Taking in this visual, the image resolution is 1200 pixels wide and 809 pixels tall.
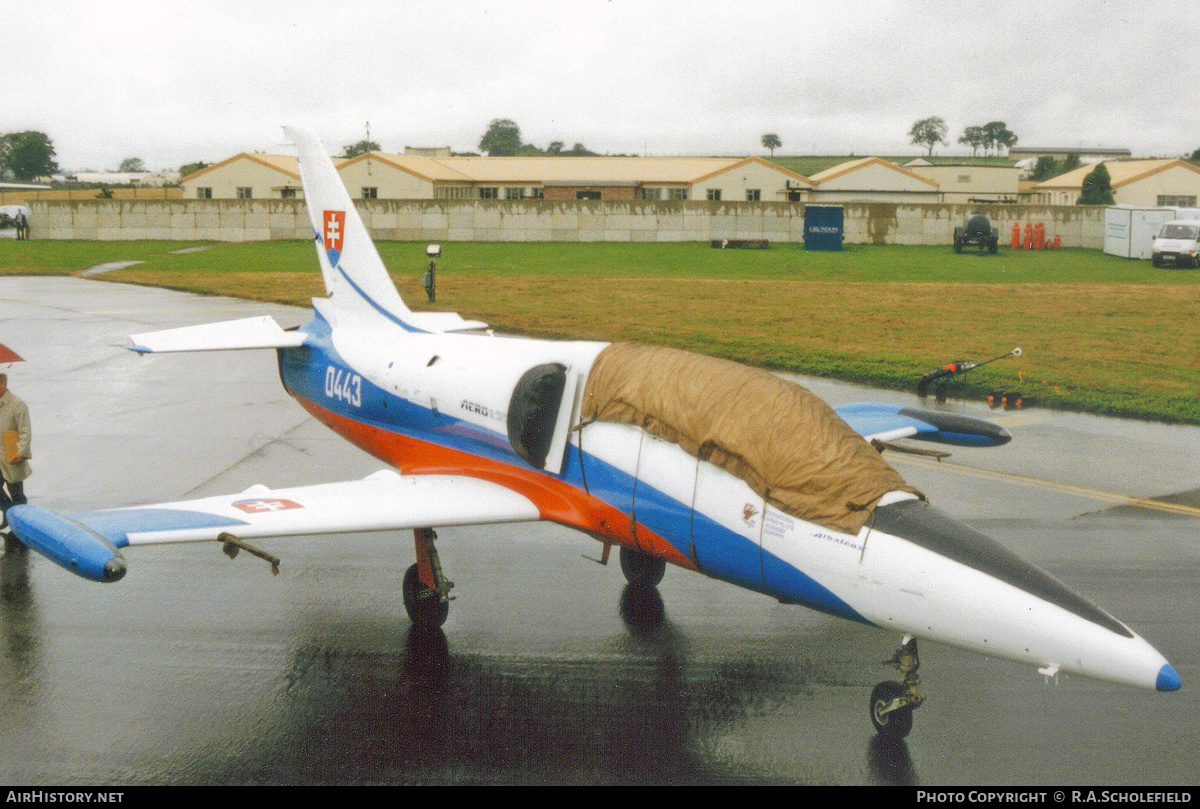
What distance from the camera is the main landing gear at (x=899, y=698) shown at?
7.72 meters

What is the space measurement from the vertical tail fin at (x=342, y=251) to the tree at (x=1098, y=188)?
78.8 metres

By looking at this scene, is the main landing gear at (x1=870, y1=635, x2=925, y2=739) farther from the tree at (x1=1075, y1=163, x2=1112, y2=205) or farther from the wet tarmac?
the tree at (x1=1075, y1=163, x2=1112, y2=205)

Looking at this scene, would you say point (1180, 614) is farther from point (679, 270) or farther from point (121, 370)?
point (679, 270)

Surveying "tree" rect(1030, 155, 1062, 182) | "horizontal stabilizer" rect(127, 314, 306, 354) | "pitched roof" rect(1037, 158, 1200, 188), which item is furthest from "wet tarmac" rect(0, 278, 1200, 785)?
"tree" rect(1030, 155, 1062, 182)

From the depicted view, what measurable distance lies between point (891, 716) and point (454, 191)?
7718 cm

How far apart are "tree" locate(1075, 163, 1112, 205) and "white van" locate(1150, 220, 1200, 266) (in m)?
29.0

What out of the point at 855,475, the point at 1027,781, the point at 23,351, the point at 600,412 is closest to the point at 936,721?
the point at 1027,781

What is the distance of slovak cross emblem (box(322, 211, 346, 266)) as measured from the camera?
13.6 m

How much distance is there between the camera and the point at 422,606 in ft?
33.7

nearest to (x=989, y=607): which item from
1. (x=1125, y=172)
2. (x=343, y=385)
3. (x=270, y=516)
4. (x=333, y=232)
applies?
(x=270, y=516)

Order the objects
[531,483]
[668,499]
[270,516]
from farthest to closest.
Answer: [531,483]
[270,516]
[668,499]

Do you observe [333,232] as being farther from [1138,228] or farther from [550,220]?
[1138,228]

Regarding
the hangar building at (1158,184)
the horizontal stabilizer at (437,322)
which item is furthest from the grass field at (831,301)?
the hangar building at (1158,184)

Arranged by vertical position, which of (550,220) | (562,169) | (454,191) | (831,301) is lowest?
(831,301)
